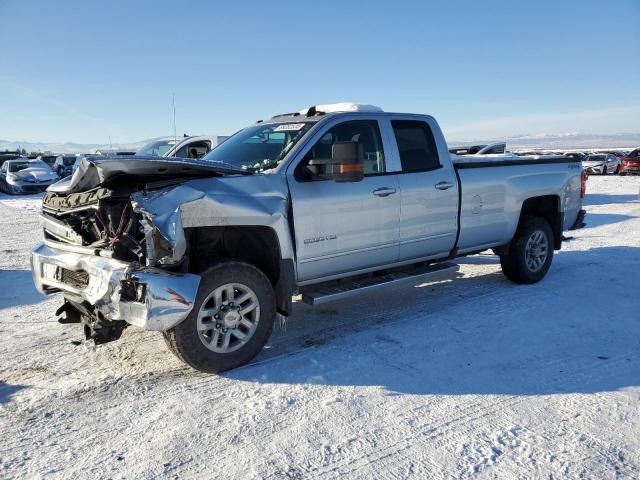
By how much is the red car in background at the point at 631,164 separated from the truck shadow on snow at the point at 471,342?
2743 cm

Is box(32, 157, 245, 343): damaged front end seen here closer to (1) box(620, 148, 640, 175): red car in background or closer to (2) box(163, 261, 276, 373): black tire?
(2) box(163, 261, 276, 373): black tire

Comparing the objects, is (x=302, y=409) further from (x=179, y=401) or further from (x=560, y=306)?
(x=560, y=306)

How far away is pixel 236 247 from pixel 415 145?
7.46ft

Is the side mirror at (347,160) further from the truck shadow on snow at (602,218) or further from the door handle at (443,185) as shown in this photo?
the truck shadow on snow at (602,218)

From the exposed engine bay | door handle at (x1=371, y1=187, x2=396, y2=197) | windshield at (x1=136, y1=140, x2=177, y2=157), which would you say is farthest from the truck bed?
windshield at (x1=136, y1=140, x2=177, y2=157)

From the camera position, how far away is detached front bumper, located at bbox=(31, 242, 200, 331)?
3.49m

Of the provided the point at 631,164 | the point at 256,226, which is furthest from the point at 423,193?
the point at 631,164

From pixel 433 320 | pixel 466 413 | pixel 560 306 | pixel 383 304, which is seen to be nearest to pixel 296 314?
pixel 383 304

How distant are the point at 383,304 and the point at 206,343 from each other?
93.9 inches

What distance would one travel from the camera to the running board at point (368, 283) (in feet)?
14.7

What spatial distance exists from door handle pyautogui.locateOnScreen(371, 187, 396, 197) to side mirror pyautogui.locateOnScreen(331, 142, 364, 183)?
0.78 m

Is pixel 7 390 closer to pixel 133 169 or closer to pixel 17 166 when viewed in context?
pixel 133 169

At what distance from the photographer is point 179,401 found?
352 cm

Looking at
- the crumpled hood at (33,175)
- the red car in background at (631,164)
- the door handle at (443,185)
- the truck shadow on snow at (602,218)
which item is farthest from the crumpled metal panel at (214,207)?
the red car in background at (631,164)
